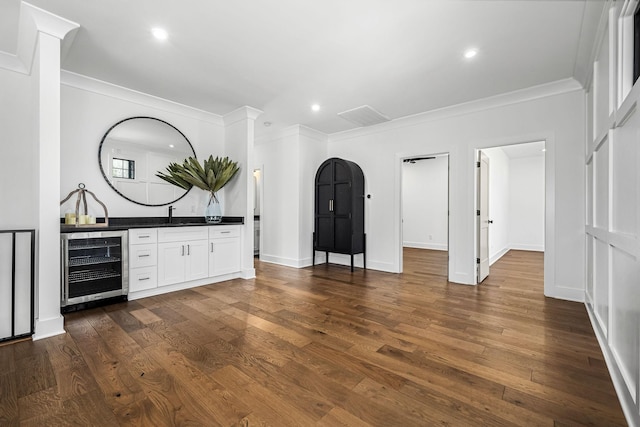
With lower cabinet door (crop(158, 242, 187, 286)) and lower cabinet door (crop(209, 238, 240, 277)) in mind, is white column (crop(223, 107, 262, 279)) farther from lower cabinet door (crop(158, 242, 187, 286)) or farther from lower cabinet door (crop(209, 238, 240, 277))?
lower cabinet door (crop(158, 242, 187, 286))

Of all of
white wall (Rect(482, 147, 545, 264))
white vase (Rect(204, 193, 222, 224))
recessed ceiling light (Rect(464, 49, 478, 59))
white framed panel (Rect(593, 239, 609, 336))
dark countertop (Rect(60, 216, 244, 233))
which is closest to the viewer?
white framed panel (Rect(593, 239, 609, 336))

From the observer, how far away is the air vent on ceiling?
4.37m

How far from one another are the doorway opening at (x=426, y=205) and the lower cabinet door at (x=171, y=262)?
5471 millimetres

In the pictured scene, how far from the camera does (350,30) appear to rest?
8.20 ft

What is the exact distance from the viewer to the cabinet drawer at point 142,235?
3.31m

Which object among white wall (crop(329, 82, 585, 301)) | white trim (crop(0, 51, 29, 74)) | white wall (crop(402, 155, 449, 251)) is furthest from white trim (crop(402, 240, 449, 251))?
white trim (crop(0, 51, 29, 74))

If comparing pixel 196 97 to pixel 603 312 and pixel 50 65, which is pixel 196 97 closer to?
pixel 50 65

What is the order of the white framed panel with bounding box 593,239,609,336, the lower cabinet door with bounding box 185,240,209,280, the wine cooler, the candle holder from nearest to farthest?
1. the white framed panel with bounding box 593,239,609,336
2. the wine cooler
3. the candle holder
4. the lower cabinet door with bounding box 185,240,209,280

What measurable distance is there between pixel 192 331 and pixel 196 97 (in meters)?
3.12

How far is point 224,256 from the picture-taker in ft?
13.9

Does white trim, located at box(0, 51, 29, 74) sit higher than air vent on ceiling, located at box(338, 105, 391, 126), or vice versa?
air vent on ceiling, located at box(338, 105, 391, 126)

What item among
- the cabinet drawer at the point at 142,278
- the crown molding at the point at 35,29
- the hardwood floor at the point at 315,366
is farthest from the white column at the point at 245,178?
the crown molding at the point at 35,29

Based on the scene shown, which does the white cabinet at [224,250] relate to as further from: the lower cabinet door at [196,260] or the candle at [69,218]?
the candle at [69,218]

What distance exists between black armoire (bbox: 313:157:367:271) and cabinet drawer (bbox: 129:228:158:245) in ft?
8.94
